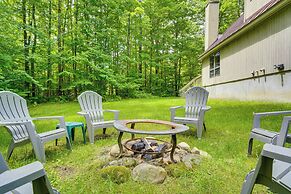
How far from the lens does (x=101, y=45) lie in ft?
46.3

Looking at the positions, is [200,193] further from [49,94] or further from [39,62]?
[49,94]

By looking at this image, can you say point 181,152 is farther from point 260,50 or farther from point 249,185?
point 260,50

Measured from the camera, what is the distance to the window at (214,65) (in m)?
13.4

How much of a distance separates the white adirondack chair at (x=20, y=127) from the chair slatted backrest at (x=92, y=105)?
2.82ft

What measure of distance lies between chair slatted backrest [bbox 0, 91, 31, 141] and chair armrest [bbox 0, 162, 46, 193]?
2.37m

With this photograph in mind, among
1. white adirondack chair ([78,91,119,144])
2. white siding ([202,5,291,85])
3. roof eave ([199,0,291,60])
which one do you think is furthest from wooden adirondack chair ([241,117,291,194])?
roof eave ([199,0,291,60])

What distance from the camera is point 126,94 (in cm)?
1561

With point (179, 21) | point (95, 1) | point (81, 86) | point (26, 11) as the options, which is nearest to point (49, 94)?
point (81, 86)

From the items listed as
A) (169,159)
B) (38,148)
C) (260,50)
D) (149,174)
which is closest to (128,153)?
(169,159)

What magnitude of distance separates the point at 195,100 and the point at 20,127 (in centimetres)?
344

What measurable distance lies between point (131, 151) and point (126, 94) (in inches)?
491

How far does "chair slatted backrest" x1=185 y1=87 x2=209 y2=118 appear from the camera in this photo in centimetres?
485

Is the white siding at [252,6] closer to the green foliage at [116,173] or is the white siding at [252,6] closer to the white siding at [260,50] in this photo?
the white siding at [260,50]

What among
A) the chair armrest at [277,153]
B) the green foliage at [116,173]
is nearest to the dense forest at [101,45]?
the green foliage at [116,173]
